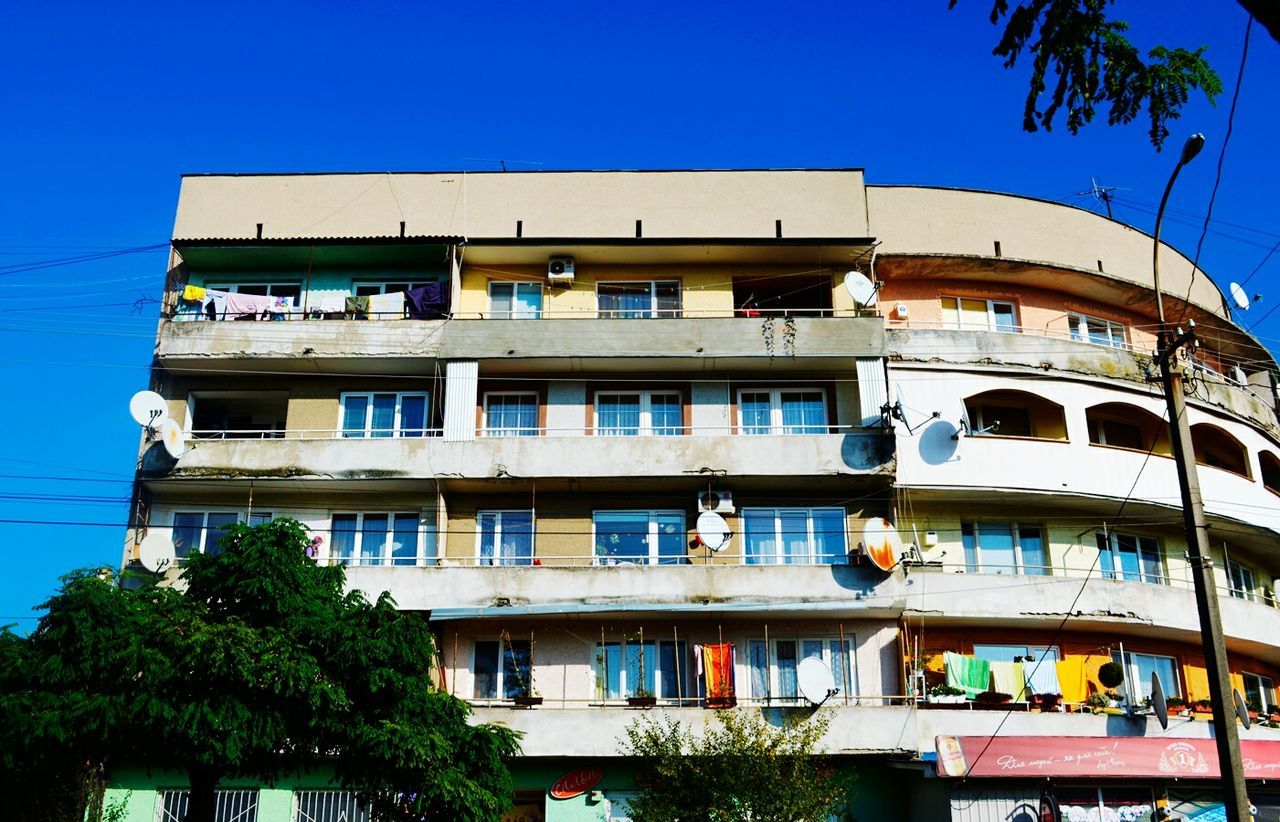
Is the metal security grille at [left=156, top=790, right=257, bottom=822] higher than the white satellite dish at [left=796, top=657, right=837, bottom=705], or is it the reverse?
the white satellite dish at [left=796, top=657, right=837, bottom=705]

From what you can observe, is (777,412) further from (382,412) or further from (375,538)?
(375,538)

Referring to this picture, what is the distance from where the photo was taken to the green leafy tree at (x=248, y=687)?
20.2 m

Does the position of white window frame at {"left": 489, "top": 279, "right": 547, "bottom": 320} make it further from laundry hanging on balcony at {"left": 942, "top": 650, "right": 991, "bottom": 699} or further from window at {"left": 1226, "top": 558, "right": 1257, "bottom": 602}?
window at {"left": 1226, "top": 558, "right": 1257, "bottom": 602}

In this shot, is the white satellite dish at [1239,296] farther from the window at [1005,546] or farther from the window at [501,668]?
the window at [501,668]

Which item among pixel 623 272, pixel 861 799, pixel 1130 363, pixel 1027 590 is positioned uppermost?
pixel 623 272

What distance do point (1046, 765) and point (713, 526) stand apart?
341 inches

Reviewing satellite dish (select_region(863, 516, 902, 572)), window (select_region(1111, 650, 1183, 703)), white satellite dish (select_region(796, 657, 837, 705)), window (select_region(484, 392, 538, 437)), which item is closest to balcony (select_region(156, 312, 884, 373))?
window (select_region(484, 392, 538, 437))

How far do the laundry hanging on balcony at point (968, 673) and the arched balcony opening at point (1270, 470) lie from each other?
12.5 metres

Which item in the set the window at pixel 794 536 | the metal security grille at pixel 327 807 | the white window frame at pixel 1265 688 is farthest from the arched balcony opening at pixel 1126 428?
the metal security grille at pixel 327 807

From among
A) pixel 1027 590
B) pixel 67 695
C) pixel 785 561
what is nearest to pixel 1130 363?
pixel 1027 590

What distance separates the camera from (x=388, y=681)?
2188 cm

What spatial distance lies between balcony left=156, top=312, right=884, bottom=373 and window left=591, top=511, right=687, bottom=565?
12.5 feet

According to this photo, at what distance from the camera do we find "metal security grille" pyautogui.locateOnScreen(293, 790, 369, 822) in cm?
2709

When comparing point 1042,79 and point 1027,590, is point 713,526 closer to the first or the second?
point 1027,590
